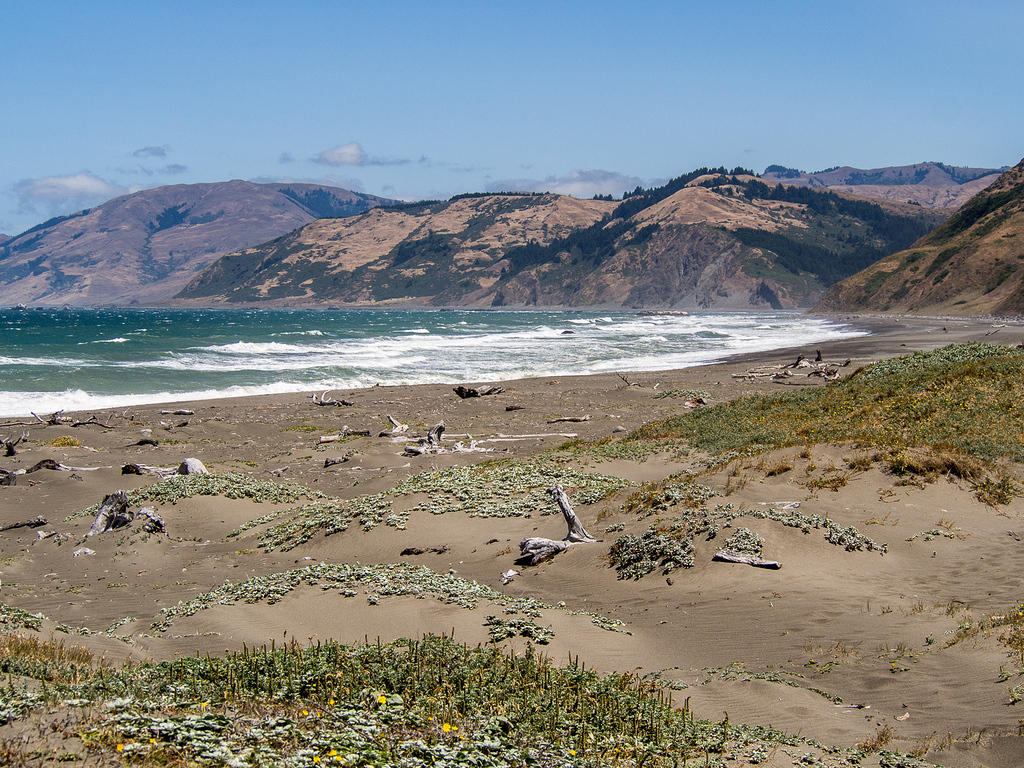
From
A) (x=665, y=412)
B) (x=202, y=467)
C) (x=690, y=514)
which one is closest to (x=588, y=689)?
(x=690, y=514)

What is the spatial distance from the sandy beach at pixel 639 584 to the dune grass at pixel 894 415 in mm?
1130

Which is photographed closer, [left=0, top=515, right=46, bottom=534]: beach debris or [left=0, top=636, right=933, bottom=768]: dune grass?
[left=0, top=636, right=933, bottom=768]: dune grass

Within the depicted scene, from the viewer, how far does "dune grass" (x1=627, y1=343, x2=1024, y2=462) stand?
15812mm

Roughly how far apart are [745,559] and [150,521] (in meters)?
11.7

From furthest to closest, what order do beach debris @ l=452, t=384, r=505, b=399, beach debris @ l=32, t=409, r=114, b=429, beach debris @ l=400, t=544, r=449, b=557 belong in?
beach debris @ l=452, t=384, r=505, b=399
beach debris @ l=32, t=409, r=114, b=429
beach debris @ l=400, t=544, r=449, b=557

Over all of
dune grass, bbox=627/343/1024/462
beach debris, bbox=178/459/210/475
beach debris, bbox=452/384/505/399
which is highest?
dune grass, bbox=627/343/1024/462

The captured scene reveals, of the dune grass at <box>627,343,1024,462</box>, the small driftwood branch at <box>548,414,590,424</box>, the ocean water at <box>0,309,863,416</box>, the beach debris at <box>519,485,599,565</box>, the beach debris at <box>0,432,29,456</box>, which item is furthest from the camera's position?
the ocean water at <box>0,309,863,416</box>

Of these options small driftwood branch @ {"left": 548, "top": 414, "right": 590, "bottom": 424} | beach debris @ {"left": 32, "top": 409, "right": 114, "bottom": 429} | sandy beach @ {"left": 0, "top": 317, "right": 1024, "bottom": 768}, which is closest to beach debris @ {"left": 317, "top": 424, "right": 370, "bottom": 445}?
sandy beach @ {"left": 0, "top": 317, "right": 1024, "bottom": 768}

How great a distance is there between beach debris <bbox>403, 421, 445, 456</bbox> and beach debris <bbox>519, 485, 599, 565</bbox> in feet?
32.4

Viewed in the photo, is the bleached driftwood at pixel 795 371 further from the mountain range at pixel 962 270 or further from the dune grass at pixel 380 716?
the mountain range at pixel 962 270

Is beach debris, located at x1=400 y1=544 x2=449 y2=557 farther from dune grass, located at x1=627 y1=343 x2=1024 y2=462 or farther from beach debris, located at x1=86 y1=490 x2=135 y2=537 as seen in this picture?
dune grass, located at x1=627 y1=343 x2=1024 y2=462

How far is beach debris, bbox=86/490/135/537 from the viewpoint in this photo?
15977mm

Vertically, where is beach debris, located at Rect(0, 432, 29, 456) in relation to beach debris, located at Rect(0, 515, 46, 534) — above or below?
above

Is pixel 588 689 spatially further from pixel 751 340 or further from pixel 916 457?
pixel 751 340
